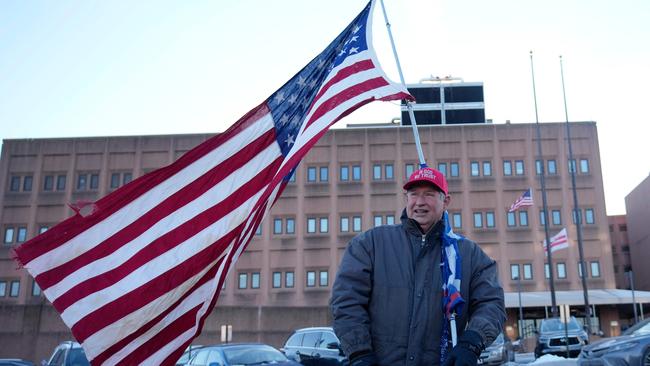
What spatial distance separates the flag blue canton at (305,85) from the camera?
20.6 feet

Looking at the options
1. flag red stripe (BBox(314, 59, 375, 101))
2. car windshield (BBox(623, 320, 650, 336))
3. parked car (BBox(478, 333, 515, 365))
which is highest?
flag red stripe (BBox(314, 59, 375, 101))

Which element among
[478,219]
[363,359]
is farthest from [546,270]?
[363,359]

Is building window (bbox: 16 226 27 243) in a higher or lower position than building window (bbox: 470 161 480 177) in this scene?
lower

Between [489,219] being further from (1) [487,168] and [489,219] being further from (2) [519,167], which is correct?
(2) [519,167]

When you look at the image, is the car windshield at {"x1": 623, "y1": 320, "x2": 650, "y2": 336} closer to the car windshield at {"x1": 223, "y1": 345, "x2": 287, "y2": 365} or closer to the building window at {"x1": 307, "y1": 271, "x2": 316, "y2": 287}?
the car windshield at {"x1": 223, "y1": 345, "x2": 287, "y2": 365}

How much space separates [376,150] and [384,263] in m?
53.5

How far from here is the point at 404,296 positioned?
379 cm

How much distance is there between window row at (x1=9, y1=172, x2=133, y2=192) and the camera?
190 feet

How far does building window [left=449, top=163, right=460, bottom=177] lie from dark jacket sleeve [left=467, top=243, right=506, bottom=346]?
52990 mm

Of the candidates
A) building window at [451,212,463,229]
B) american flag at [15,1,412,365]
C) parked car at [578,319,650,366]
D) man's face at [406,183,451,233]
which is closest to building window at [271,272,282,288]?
building window at [451,212,463,229]

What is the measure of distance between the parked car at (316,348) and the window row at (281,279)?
35.3 metres

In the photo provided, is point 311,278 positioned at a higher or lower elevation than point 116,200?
higher

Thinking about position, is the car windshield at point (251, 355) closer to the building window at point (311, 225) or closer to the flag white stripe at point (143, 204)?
the flag white stripe at point (143, 204)

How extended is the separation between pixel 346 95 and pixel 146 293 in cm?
271
